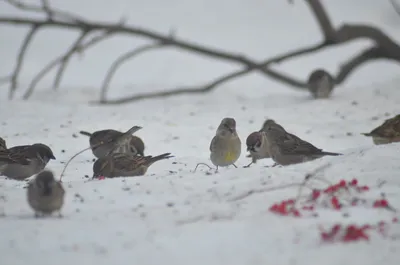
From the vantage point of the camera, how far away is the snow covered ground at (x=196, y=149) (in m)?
5.55

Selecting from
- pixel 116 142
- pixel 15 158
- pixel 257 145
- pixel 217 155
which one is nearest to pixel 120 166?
pixel 217 155

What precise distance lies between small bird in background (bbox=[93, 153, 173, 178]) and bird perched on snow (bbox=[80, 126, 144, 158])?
1.48 meters

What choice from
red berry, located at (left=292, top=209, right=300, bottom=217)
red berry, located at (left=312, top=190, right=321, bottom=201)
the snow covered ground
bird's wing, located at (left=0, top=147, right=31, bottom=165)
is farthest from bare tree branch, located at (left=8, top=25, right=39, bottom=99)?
red berry, located at (left=292, top=209, right=300, bottom=217)

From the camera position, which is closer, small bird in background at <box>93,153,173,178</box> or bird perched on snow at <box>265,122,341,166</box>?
small bird in background at <box>93,153,173,178</box>

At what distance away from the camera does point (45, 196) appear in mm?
6418

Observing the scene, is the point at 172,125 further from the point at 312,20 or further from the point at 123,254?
the point at 312,20

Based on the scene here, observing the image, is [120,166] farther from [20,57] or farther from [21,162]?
[20,57]

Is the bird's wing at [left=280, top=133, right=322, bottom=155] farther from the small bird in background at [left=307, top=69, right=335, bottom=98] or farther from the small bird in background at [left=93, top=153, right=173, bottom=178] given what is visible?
the small bird in background at [left=307, top=69, right=335, bottom=98]

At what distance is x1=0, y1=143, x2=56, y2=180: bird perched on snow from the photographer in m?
9.72

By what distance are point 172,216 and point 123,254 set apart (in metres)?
0.88

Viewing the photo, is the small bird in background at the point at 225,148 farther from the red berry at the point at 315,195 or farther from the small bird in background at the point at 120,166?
the red berry at the point at 315,195

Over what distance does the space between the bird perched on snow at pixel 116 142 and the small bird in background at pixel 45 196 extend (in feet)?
14.2

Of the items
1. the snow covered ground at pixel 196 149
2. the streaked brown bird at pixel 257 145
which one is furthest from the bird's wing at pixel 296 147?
the snow covered ground at pixel 196 149

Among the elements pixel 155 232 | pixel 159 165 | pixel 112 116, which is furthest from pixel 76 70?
pixel 155 232
